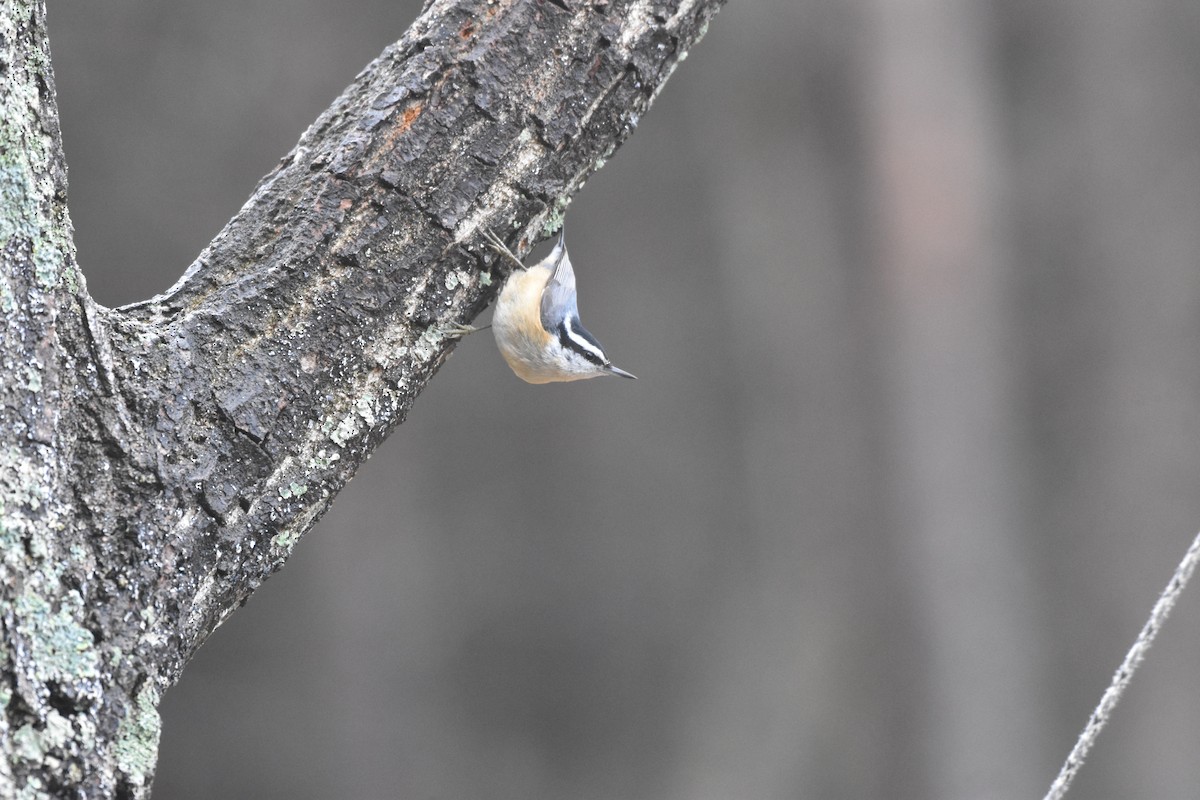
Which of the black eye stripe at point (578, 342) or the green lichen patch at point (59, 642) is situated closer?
the green lichen patch at point (59, 642)

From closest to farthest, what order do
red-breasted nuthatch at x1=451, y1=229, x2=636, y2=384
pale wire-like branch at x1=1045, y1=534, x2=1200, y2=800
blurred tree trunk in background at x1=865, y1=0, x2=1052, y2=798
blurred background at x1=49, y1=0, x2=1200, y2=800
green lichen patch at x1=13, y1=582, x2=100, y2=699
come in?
green lichen patch at x1=13, y1=582, x2=100, y2=699 < pale wire-like branch at x1=1045, y1=534, x2=1200, y2=800 < red-breasted nuthatch at x1=451, y1=229, x2=636, y2=384 < blurred background at x1=49, y1=0, x2=1200, y2=800 < blurred tree trunk in background at x1=865, y1=0, x2=1052, y2=798

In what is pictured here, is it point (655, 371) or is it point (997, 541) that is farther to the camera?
point (655, 371)

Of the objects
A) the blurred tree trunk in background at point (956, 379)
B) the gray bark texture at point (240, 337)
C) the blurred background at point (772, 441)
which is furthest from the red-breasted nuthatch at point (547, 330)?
the blurred tree trunk in background at point (956, 379)

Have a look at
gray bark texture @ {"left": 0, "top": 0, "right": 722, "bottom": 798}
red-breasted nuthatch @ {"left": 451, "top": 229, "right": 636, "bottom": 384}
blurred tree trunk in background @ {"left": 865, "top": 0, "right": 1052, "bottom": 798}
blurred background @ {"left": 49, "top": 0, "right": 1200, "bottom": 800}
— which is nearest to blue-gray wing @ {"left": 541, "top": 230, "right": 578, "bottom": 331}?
red-breasted nuthatch @ {"left": 451, "top": 229, "right": 636, "bottom": 384}

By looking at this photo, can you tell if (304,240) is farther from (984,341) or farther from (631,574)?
(631,574)

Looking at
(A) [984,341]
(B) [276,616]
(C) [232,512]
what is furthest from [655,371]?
(C) [232,512]

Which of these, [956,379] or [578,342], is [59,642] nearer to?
[578,342]

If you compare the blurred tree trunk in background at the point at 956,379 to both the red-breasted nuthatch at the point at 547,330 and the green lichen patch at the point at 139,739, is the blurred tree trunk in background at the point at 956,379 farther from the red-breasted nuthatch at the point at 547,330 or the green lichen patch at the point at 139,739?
the green lichen patch at the point at 139,739

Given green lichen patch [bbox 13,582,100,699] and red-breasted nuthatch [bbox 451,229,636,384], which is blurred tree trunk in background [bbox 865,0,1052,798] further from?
green lichen patch [bbox 13,582,100,699]
